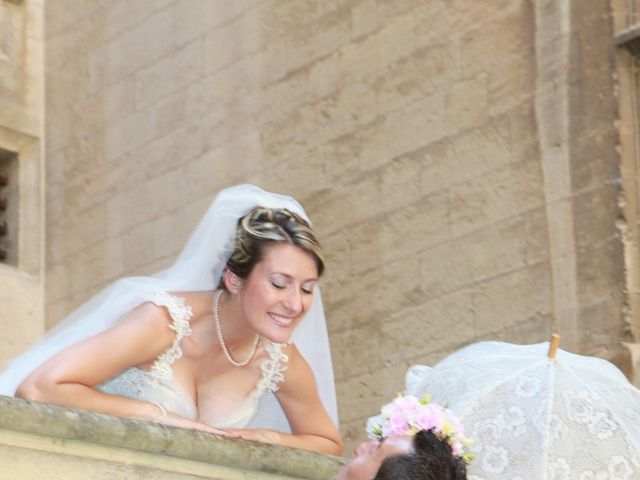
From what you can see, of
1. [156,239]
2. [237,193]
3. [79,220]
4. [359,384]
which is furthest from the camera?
[79,220]

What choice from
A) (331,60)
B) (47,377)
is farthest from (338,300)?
(47,377)

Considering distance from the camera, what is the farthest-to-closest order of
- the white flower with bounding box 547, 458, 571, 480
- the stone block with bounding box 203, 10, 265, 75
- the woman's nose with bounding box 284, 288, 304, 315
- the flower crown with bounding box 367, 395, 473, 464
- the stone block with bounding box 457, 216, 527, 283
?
the stone block with bounding box 203, 10, 265, 75 < the stone block with bounding box 457, 216, 527, 283 < the woman's nose with bounding box 284, 288, 304, 315 < the white flower with bounding box 547, 458, 571, 480 < the flower crown with bounding box 367, 395, 473, 464

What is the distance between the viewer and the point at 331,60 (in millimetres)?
6645

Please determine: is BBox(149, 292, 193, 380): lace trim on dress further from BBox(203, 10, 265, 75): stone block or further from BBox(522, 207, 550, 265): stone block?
BBox(203, 10, 265, 75): stone block

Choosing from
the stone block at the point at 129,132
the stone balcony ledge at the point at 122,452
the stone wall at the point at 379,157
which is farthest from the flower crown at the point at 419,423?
the stone block at the point at 129,132

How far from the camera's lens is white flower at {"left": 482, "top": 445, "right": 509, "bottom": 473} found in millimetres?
3016

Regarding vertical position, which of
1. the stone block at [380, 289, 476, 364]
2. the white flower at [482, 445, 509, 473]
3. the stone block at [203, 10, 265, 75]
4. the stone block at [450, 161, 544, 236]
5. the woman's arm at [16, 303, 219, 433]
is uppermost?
the stone block at [203, 10, 265, 75]

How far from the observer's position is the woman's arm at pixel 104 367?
3.41 metres

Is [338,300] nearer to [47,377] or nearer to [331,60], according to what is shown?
[331,60]

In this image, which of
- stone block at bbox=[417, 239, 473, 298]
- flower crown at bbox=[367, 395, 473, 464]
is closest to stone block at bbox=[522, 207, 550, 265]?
stone block at bbox=[417, 239, 473, 298]

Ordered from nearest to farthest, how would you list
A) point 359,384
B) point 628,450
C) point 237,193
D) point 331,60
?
point 628,450, point 237,193, point 359,384, point 331,60

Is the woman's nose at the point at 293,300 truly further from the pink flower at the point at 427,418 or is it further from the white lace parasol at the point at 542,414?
the pink flower at the point at 427,418

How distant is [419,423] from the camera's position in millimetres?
2402

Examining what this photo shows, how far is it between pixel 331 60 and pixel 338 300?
1139 mm
